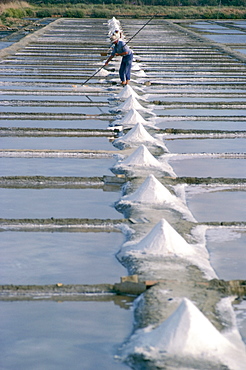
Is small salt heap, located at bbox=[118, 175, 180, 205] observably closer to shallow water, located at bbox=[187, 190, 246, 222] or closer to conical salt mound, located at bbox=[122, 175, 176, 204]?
conical salt mound, located at bbox=[122, 175, 176, 204]

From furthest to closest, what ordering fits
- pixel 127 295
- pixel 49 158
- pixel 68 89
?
1. pixel 68 89
2. pixel 49 158
3. pixel 127 295

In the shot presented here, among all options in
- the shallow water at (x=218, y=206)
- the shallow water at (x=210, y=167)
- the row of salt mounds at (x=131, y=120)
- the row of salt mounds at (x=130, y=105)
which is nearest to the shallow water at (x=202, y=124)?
the row of salt mounds at (x=131, y=120)

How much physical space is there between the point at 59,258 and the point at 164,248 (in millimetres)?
518

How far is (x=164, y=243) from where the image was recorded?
11.7ft

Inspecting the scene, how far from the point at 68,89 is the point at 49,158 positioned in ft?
13.2

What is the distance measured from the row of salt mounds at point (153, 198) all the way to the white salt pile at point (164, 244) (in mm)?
791

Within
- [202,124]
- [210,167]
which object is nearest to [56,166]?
[210,167]

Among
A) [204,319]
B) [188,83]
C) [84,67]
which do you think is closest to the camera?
[204,319]

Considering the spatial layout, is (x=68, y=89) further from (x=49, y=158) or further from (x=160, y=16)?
(x=160, y=16)

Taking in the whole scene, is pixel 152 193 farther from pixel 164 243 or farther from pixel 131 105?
pixel 131 105

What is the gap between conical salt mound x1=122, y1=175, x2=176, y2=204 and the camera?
446cm

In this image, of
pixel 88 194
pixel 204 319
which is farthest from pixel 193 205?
pixel 204 319

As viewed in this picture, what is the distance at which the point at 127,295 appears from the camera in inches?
126

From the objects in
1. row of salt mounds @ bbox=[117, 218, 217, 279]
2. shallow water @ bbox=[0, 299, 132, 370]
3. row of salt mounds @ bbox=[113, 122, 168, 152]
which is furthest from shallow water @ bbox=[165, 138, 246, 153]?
shallow water @ bbox=[0, 299, 132, 370]
